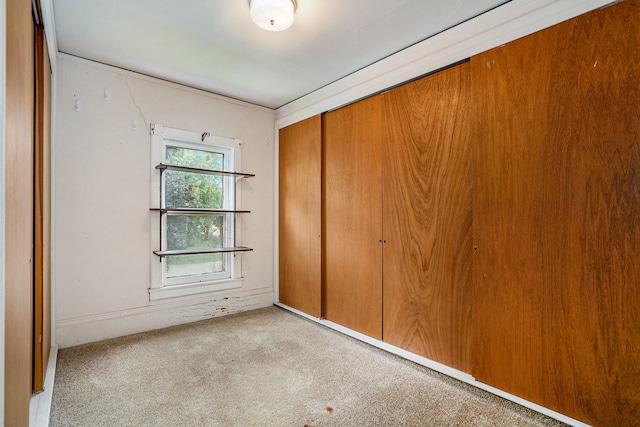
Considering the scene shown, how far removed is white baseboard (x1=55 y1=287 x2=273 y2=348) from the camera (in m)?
2.73

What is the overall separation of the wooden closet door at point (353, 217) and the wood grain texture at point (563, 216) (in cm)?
92

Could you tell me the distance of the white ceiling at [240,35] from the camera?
2076 millimetres

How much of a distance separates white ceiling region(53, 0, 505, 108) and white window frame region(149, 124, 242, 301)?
0.61 meters

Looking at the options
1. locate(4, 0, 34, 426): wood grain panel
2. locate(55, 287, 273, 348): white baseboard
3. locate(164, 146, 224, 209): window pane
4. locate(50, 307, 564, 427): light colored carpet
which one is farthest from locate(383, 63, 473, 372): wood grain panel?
locate(4, 0, 34, 426): wood grain panel

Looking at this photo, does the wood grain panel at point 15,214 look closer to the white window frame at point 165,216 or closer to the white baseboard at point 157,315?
Result: the white baseboard at point 157,315

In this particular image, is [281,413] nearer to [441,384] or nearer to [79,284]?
[441,384]

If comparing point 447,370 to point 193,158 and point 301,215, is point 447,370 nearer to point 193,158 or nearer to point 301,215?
point 301,215

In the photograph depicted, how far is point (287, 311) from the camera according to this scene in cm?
380

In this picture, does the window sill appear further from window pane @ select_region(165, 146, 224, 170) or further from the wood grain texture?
the wood grain texture

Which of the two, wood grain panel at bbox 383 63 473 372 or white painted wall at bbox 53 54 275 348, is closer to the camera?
wood grain panel at bbox 383 63 473 372

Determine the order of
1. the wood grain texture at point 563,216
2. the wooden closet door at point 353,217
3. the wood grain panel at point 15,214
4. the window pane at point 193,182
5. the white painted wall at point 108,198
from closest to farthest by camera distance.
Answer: the wood grain panel at point 15,214, the wood grain texture at point 563,216, the white painted wall at point 108,198, the wooden closet door at point 353,217, the window pane at point 193,182

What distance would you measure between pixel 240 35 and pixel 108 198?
6.20ft

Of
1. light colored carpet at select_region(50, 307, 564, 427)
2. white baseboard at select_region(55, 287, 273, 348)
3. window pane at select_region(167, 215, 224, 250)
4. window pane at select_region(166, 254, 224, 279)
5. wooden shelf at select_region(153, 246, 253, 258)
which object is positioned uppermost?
window pane at select_region(167, 215, 224, 250)

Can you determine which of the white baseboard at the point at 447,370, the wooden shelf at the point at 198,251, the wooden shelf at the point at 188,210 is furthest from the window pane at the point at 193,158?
the white baseboard at the point at 447,370
